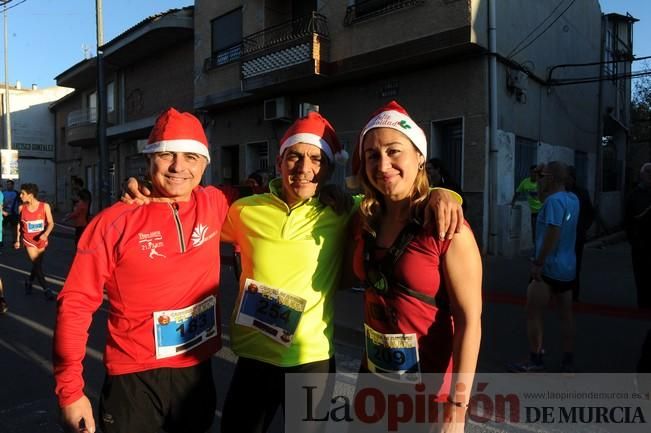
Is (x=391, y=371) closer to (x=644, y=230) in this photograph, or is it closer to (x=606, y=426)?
(x=606, y=426)

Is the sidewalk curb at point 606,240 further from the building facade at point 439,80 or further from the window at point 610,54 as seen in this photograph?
the window at point 610,54

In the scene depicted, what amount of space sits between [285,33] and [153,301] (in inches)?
482

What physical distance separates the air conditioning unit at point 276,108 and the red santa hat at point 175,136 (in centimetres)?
1069

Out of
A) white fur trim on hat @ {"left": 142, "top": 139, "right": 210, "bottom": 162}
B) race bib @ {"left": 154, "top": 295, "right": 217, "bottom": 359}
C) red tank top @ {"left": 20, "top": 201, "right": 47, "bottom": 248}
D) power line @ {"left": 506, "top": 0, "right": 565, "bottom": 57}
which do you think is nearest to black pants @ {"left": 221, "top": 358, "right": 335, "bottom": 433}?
race bib @ {"left": 154, "top": 295, "right": 217, "bottom": 359}

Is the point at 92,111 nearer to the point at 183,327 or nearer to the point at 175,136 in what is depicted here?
the point at 175,136

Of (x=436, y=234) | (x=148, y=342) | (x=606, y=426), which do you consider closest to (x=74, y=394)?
(x=148, y=342)

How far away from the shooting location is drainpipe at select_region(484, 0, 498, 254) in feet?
29.7

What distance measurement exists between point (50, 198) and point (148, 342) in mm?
34438

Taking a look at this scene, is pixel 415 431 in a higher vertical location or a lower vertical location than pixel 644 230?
lower

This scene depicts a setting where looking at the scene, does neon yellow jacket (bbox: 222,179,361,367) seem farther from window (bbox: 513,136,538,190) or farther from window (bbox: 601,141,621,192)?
window (bbox: 601,141,621,192)

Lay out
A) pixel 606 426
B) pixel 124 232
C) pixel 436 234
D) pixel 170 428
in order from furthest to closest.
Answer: pixel 606 426 → pixel 170 428 → pixel 124 232 → pixel 436 234

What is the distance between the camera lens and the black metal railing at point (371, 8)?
973cm

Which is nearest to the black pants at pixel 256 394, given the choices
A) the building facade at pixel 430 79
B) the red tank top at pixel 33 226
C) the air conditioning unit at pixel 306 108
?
the air conditioning unit at pixel 306 108

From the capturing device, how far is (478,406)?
348 cm
